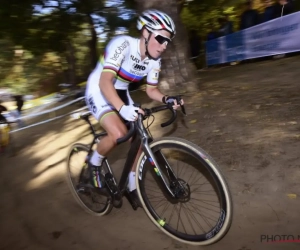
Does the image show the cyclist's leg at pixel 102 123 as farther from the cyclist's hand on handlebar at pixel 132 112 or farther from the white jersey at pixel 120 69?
the cyclist's hand on handlebar at pixel 132 112

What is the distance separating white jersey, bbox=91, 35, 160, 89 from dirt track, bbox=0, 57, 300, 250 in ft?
5.16

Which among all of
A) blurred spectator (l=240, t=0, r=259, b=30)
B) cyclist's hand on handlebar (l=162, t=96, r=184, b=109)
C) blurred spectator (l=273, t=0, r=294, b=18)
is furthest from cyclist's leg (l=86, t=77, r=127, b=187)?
blurred spectator (l=240, t=0, r=259, b=30)

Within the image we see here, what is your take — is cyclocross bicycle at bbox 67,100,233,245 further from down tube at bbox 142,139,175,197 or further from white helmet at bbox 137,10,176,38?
white helmet at bbox 137,10,176,38

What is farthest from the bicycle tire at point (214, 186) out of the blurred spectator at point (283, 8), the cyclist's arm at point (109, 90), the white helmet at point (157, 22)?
the blurred spectator at point (283, 8)

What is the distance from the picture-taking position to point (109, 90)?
108 inches

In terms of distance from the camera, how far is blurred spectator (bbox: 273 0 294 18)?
8.15 meters

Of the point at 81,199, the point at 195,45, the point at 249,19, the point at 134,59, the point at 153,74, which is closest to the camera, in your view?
the point at 134,59

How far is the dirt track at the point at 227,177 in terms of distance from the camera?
2.96 m

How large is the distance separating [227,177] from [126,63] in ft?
6.13

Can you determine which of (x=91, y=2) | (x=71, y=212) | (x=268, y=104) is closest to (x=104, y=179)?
(x=71, y=212)

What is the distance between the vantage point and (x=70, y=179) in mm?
3967

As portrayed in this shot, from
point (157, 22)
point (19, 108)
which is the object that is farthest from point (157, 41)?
point (19, 108)

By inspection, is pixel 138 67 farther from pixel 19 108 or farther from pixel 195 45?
pixel 195 45

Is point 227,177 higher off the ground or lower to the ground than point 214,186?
lower
